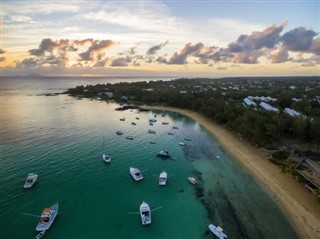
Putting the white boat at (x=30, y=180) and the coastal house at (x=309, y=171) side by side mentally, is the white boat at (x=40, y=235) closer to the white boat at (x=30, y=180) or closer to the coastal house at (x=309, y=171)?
the white boat at (x=30, y=180)

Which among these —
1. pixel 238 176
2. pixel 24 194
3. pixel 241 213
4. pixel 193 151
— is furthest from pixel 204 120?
pixel 24 194

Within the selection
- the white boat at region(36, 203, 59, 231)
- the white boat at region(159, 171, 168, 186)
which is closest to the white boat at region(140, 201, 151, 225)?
the white boat at region(159, 171, 168, 186)

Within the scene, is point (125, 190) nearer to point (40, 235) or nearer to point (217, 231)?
point (40, 235)

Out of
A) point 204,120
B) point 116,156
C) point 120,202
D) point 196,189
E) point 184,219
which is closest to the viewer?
point 184,219

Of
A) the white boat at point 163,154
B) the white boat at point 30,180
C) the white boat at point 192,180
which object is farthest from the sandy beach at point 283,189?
the white boat at point 30,180

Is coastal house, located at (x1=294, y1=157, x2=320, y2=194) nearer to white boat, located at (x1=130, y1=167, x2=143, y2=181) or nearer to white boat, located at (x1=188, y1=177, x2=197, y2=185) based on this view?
white boat, located at (x1=188, y1=177, x2=197, y2=185)

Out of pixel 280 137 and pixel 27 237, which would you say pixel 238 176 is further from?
pixel 27 237
